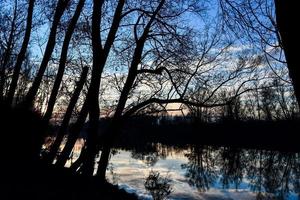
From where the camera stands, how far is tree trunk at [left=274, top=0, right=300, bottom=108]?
3395mm

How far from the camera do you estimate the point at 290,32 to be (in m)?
3.43

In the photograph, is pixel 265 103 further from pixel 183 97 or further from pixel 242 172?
pixel 183 97

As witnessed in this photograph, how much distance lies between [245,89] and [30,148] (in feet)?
21.9

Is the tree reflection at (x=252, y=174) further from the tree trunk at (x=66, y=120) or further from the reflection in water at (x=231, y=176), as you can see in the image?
the tree trunk at (x=66, y=120)

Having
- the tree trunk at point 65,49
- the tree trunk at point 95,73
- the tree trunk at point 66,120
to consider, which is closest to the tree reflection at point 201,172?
the tree trunk at point 66,120

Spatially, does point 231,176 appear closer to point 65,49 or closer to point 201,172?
point 201,172

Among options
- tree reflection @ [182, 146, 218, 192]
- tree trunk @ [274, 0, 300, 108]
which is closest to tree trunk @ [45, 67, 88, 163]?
tree trunk @ [274, 0, 300, 108]

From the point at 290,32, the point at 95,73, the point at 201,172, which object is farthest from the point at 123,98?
the point at 201,172

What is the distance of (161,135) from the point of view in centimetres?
7062

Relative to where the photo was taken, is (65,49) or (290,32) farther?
(65,49)

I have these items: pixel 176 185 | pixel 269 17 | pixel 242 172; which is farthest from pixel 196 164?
pixel 269 17

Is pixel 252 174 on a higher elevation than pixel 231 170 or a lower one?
lower

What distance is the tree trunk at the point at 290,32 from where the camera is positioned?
3395 mm

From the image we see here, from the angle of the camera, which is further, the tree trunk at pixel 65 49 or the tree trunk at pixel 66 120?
the tree trunk at pixel 66 120
